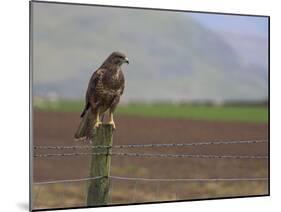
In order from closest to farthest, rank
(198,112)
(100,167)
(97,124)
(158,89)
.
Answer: (100,167), (97,124), (158,89), (198,112)

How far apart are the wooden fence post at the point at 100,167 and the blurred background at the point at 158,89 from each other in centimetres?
29

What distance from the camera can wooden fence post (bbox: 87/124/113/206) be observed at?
589 centimetres

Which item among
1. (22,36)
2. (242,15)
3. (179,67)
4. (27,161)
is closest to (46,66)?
(22,36)

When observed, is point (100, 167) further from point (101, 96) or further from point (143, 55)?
point (143, 55)

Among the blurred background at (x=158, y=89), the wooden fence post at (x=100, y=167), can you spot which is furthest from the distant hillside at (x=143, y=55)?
the wooden fence post at (x=100, y=167)

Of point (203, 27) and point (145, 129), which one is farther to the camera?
point (145, 129)

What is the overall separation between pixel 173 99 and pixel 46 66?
1.40m

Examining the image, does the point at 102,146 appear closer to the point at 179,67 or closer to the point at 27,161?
the point at 27,161

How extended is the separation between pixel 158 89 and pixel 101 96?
2.99ft

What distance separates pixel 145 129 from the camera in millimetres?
A: 7621

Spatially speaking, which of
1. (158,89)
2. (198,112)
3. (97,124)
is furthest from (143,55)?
(198,112)

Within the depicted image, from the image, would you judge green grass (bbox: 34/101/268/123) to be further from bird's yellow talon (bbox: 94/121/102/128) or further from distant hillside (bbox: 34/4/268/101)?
bird's yellow talon (bbox: 94/121/102/128)

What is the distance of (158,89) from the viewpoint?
687cm

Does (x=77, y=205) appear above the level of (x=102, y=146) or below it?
below
